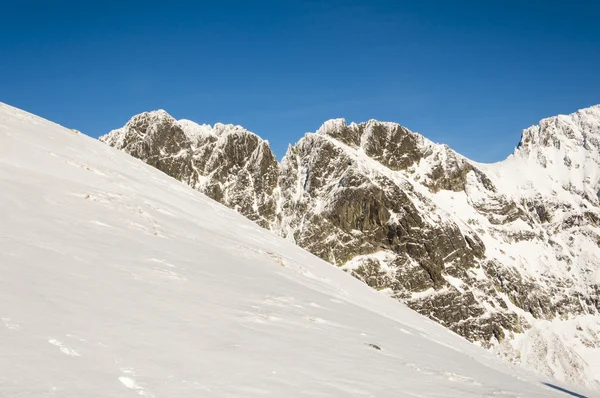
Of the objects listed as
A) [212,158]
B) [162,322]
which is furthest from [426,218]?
[162,322]

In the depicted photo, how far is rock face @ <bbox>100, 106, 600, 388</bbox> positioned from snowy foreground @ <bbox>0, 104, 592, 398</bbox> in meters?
130

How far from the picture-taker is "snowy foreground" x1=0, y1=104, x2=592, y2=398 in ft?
15.9

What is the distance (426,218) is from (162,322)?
503 ft

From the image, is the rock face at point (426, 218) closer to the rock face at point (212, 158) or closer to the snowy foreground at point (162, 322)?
the rock face at point (212, 158)

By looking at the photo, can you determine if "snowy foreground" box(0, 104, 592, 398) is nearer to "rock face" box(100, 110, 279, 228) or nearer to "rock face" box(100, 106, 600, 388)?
"rock face" box(100, 106, 600, 388)

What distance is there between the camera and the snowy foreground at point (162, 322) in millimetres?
4832

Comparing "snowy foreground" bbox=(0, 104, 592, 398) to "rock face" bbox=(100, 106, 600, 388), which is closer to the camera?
"snowy foreground" bbox=(0, 104, 592, 398)

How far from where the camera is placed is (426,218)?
15362 cm

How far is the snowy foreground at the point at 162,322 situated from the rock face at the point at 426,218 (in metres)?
130

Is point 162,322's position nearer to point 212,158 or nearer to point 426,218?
point 426,218

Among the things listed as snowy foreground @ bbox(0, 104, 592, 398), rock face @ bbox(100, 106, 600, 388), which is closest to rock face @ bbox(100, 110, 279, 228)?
rock face @ bbox(100, 106, 600, 388)

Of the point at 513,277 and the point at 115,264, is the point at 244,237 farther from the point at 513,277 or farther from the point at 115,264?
the point at 513,277

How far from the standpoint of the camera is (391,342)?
30.7ft

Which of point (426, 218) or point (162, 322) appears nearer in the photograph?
point (162, 322)
